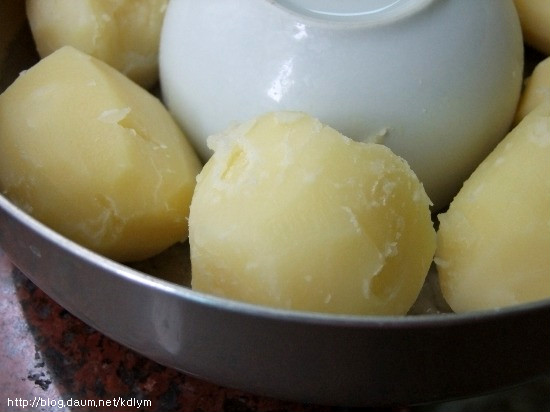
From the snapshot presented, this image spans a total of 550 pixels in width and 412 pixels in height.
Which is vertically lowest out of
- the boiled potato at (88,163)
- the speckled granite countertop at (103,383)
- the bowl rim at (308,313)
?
the speckled granite countertop at (103,383)

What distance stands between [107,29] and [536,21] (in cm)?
51

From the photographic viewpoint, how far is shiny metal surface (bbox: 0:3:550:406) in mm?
459

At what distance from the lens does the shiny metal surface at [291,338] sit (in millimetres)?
459

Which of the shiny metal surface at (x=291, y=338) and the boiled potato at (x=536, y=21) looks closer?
the shiny metal surface at (x=291, y=338)

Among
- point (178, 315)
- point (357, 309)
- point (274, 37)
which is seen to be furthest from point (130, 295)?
point (274, 37)

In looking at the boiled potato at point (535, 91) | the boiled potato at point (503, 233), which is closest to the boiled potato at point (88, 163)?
the boiled potato at point (503, 233)

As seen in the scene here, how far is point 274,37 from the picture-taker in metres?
0.69

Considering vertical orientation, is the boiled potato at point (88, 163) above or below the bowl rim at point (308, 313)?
below

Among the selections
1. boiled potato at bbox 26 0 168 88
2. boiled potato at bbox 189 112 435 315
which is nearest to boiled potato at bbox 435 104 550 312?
boiled potato at bbox 189 112 435 315

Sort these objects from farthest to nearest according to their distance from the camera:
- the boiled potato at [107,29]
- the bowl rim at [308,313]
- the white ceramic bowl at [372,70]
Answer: the boiled potato at [107,29]
the white ceramic bowl at [372,70]
the bowl rim at [308,313]

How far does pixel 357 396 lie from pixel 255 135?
0.23 m

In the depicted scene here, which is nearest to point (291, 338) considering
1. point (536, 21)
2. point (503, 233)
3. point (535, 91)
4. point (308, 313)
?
point (308, 313)

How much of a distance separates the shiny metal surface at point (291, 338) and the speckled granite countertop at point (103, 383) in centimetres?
9

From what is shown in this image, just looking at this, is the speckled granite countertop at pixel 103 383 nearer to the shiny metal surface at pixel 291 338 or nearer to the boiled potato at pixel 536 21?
the shiny metal surface at pixel 291 338
